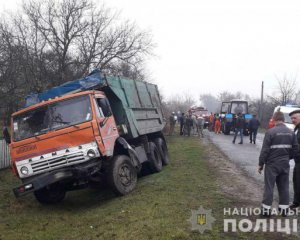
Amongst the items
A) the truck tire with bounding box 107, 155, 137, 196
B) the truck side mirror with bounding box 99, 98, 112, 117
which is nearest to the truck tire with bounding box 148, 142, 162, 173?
the truck tire with bounding box 107, 155, 137, 196

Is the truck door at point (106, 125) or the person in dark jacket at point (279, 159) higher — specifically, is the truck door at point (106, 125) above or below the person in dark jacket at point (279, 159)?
above

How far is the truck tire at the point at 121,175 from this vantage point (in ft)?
25.4

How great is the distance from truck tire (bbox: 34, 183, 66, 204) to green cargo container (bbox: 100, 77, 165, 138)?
7.14 feet

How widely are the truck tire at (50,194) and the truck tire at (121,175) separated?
1.38m

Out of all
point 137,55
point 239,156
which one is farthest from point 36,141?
point 137,55

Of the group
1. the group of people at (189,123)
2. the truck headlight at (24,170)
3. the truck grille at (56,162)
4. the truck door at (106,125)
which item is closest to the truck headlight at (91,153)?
the truck grille at (56,162)

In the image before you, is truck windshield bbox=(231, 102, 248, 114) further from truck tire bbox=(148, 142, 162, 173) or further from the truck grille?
the truck grille

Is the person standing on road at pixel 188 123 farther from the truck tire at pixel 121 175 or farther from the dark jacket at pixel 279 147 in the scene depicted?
the dark jacket at pixel 279 147

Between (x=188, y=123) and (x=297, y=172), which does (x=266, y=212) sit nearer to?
(x=297, y=172)

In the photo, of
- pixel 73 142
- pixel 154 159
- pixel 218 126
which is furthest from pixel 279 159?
pixel 218 126

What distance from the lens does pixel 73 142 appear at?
23.9ft

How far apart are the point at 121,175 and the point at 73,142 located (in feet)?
4.76

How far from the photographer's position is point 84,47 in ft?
84.1

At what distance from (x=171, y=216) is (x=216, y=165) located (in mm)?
5632
